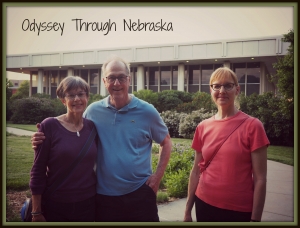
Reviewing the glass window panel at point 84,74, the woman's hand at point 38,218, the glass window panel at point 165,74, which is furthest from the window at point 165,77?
the woman's hand at point 38,218

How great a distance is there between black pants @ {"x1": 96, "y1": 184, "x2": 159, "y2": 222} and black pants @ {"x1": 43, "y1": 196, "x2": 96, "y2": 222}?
156 millimetres

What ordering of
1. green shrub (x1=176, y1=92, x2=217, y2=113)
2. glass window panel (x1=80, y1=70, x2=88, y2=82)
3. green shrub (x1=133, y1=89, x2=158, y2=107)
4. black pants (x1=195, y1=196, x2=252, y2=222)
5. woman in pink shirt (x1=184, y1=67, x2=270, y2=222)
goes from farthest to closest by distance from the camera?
green shrub (x1=176, y1=92, x2=217, y2=113) → green shrub (x1=133, y1=89, x2=158, y2=107) → glass window panel (x1=80, y1=70, x2=88, y2=82) → black pants (x1=195, y1=196, x2=252, y2=222) → woman in pink shirt (x1=184, y1=67, x2=270, y2=222)

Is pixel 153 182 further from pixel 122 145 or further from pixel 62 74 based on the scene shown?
pixel 62 74

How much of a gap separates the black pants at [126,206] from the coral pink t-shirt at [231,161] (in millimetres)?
599

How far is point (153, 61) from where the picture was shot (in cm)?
584

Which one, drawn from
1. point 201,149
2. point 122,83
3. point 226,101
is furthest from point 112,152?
point 226,101

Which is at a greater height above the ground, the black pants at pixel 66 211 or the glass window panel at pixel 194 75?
the glass window panel at pixel 194 75

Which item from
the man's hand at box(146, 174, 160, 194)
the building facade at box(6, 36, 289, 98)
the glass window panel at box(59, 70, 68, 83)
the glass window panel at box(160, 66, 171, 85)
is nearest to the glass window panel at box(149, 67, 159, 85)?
the building facade at box(6, 36, 289, 98)

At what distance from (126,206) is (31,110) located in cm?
230

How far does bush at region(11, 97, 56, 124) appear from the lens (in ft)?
11.9

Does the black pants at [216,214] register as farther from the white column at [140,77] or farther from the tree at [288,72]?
the white column at [140,77]

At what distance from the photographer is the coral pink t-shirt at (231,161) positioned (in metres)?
2.08

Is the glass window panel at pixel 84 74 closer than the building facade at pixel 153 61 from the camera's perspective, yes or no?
No

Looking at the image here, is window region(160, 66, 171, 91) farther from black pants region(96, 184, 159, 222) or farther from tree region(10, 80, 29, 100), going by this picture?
black pants region(96, 184, 159, 222)
